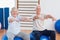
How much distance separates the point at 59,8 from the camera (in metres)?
5.35

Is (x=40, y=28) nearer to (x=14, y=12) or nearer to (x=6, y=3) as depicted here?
(x=14, y=12)

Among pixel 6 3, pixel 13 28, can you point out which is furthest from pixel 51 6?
pixel 13 28

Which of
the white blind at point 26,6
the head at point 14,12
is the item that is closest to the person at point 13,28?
the head at point 14,12

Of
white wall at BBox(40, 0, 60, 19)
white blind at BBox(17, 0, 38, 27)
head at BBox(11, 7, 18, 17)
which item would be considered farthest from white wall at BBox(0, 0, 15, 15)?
head at BBox(11, 7, 18, 17)

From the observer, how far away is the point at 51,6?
5.34 m

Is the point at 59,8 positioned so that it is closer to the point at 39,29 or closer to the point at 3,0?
the point at 3,0

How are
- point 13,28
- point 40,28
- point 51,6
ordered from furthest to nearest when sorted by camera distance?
point 51,6
point 40,28
point 13,28

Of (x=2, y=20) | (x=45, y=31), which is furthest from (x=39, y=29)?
(x=2, y=20)

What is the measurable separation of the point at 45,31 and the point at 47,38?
5.5 inches

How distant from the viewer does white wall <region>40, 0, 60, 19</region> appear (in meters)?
5.31

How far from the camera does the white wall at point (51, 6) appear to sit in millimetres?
5309

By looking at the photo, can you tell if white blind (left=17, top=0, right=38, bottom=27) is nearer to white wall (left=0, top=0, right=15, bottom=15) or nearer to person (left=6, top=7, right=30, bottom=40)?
white wall (left=0, top=0, right=15, bottom=15)

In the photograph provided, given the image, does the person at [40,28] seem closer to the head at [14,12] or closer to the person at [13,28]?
the person at [13,28]

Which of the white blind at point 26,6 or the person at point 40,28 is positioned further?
the white blind at point 26,6
